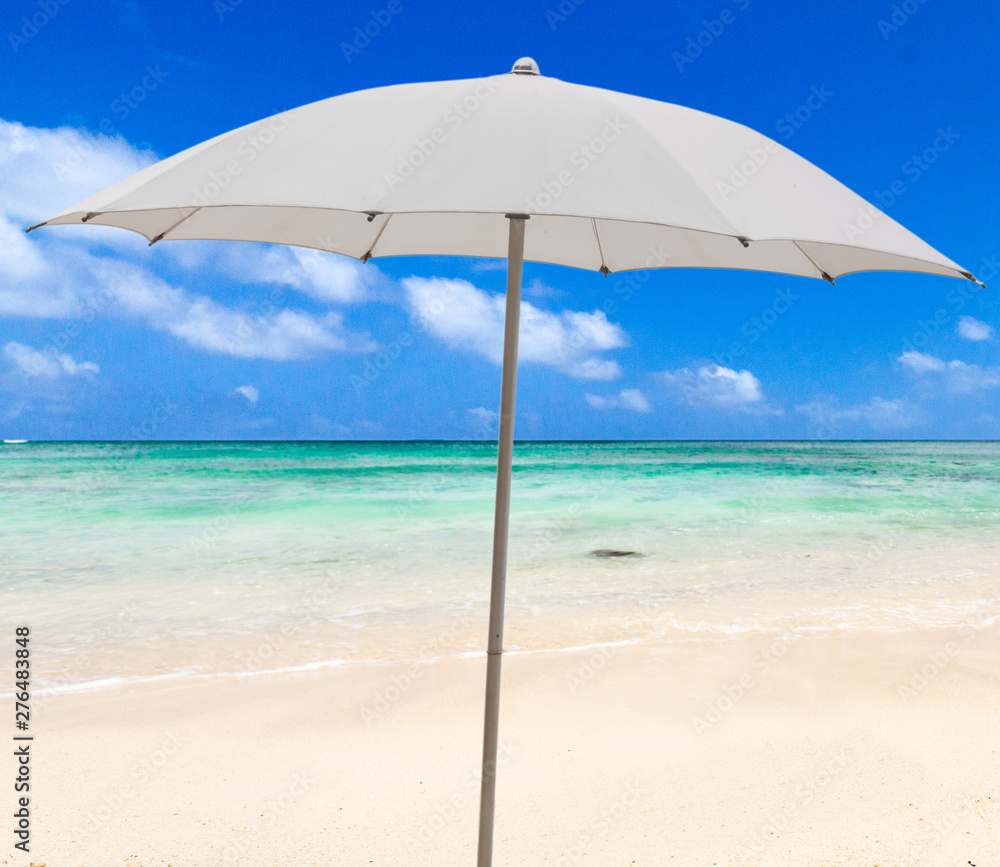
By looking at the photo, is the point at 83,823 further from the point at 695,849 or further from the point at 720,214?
the point at 720,214

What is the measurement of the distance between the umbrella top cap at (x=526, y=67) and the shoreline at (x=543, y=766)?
2355 millimetres

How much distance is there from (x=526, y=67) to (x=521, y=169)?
0.68 meters

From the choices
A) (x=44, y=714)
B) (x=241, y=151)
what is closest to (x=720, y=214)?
(x=241, y=151)

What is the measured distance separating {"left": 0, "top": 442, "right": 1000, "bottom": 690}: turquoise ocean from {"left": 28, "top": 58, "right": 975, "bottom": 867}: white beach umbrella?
11.2ft

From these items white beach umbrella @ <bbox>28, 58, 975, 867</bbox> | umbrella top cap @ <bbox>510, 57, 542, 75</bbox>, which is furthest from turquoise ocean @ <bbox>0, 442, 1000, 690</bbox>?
umbrella top cap @ <bbox>510, 57, 542, 75</bbox>

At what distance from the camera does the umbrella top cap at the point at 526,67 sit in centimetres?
188

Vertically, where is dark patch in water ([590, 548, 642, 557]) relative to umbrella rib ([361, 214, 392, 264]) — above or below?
below

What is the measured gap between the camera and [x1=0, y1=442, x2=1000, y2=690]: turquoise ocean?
5172 millimetres

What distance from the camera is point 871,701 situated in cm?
375
